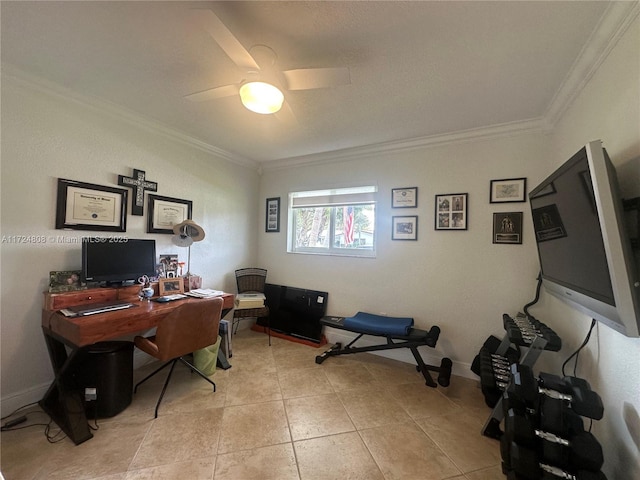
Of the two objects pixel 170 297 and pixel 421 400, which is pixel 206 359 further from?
pixel 421 400

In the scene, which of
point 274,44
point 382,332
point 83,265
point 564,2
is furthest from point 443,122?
point 83,265

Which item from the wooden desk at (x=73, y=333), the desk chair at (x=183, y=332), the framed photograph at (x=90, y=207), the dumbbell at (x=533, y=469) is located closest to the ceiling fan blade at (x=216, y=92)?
the framed photograph at (x=90, y=207)

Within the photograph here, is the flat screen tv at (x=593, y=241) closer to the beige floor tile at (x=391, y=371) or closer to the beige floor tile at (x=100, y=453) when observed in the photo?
the beige floor tile at (x=391, y=371)

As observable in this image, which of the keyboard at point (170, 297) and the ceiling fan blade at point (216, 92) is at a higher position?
the ceiling fan blade at point (216, 92)

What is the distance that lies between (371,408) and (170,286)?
2.20m

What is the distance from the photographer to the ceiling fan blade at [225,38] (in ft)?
3.37

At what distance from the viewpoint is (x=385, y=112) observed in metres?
2.21

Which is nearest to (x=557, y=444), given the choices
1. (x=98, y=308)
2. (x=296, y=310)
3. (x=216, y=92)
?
(x=216, y=92)

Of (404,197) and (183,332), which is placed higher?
(404,197)

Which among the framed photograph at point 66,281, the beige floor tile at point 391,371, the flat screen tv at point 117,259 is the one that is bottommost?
the beige floor tile at point 391,371

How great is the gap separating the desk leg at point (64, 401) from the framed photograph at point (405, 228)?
2932 millimetres

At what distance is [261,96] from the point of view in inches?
57.4

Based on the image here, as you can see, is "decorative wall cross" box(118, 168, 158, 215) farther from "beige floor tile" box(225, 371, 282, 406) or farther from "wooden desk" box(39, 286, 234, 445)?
"beige floor tile" box(225, 371, 282, 406)

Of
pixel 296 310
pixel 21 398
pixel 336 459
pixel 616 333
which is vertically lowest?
pixel 336 459
